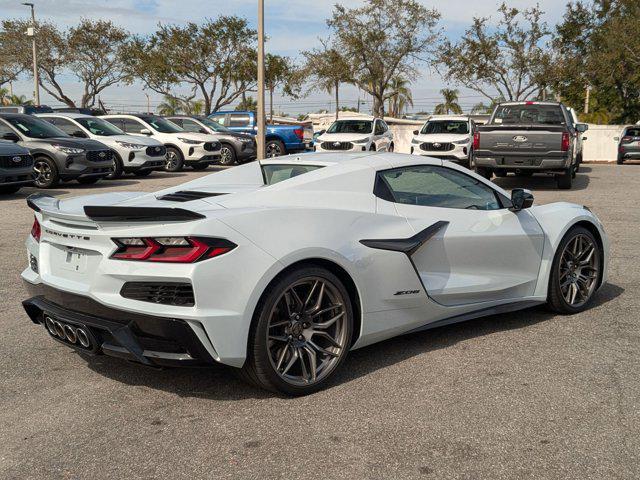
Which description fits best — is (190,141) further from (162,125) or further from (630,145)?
(630,145)

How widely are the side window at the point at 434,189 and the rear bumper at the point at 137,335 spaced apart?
158cm

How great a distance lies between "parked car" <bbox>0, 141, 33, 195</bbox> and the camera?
529 inches

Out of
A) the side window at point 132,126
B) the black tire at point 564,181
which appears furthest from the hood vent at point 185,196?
the side window at point 132,126

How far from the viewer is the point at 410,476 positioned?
10.0 ft

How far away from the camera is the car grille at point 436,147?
2022 cm

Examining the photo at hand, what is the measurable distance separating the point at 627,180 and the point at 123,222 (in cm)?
1833

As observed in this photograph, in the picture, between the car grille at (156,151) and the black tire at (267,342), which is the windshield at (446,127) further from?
the black tire at (267,342)

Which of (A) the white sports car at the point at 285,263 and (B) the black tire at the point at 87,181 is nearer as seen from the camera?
(A) the white sports car at the point at 285,263

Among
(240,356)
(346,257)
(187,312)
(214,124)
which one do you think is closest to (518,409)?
(346,257)

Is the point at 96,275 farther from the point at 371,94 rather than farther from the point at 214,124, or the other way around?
the point at 371,94

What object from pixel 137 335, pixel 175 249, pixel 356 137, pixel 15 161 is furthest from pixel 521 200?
pixel 356 137

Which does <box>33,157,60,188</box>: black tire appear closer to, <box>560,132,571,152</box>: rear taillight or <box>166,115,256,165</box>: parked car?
<box>166,115,256,165</box>: parked car

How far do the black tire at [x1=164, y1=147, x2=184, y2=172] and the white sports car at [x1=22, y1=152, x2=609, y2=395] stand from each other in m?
16.5

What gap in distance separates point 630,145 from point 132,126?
18217 mm
